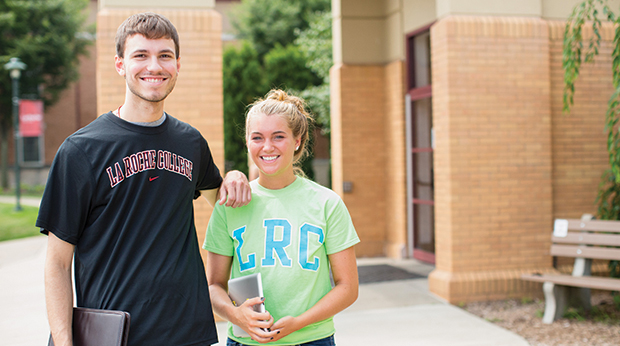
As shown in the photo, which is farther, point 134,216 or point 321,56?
point 321,56

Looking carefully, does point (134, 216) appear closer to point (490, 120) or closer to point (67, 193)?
point (67, 193)

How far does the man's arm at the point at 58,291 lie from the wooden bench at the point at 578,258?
4.70m

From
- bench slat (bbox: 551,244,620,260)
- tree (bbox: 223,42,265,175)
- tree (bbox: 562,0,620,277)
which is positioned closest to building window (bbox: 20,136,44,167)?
tree (bbox: 223,42,265,175)

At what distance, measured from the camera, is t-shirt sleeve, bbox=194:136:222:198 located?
2158 mm

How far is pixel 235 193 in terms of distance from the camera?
2.12 metres

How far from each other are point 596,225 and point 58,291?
5.28 m

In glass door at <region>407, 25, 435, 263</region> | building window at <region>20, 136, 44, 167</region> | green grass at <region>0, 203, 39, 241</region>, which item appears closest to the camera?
glass door at <region>407, 25, 435, 263</region>

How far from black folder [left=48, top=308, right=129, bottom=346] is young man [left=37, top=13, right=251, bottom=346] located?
0.04 m

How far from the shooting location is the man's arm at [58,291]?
1765 millimetres

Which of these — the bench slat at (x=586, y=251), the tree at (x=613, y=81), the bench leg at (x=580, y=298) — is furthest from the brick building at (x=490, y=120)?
the bench leg at (x=580, y=298)

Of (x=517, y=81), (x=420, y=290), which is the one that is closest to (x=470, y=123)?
(x=517, y=81)

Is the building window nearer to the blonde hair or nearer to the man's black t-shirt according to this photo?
the blonde hair

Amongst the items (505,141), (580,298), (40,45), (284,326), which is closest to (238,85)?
(40,45)

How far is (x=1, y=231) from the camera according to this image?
1409 cm
